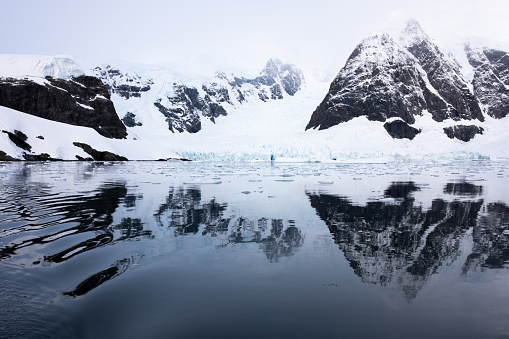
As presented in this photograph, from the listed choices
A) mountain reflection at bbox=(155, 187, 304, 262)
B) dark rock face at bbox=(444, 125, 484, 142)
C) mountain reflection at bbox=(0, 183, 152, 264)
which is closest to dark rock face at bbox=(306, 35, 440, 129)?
dark rock face at bbox=(444, 125, 484, 142)

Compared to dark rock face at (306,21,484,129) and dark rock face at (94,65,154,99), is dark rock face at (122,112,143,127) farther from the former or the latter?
dark rock face at (306,21,484,129)

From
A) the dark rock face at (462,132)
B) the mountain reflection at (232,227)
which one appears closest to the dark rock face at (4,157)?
the mountain reflection at (232,227)

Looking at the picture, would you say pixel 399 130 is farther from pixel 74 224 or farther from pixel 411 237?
pixel 74 224

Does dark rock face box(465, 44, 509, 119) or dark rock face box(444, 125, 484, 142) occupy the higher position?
dark rock face box(465, 44, 509, 119)

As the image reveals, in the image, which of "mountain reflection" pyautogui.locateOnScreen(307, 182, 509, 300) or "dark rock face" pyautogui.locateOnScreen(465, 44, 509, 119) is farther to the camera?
"dark rock face" pyautogui.locateOnScreen(465, 44, 509, 119)

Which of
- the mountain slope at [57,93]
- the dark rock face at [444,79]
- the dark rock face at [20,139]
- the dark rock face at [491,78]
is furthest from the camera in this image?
the dark rock face at [491,78]

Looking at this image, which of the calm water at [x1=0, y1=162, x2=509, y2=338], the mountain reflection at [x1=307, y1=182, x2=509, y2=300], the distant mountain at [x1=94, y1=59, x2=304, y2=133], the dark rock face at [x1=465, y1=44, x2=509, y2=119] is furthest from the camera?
the distant mountain at [x1=94, y1=59, x2=304, y2=133]

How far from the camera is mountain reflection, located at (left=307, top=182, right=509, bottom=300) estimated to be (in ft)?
14.0

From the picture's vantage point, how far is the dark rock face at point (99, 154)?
52209 mm

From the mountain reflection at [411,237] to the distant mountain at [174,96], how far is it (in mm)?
127223

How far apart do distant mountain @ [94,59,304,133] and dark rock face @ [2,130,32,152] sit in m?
80.1

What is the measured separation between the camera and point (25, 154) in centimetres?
4612

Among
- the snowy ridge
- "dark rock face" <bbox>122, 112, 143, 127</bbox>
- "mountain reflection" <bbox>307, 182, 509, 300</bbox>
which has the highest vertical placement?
the snowy ridge

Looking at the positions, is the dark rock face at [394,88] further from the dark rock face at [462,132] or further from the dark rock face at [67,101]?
the dark rock face at [67,101]
